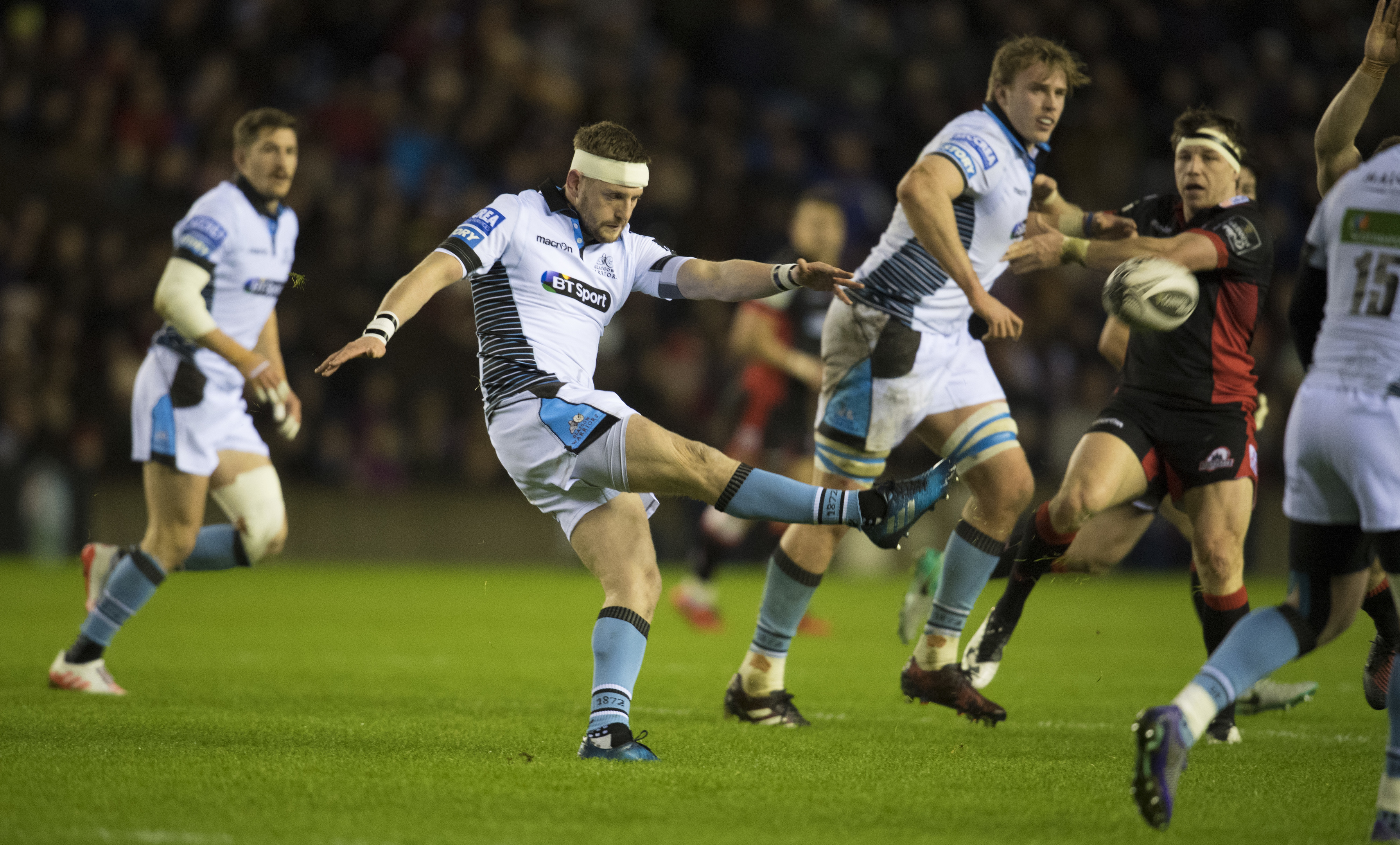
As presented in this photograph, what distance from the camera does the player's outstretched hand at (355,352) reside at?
440cm

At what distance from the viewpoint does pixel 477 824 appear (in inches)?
151

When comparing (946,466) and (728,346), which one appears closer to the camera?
(946,466)

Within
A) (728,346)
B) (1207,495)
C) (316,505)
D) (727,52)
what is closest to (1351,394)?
(1207,495)

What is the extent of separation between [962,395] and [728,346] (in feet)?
31.8

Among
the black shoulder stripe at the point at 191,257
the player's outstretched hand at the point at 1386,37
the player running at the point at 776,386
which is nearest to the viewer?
the player's outstretched hand at the point at 1386,37

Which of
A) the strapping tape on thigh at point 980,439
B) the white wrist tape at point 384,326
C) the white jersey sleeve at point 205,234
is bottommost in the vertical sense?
the strapping tape on thigh at point 980,439

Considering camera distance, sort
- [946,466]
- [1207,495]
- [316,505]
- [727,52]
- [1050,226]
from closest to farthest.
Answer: [946,466], [1207,495], [1050,226], [316,505], [727,52]

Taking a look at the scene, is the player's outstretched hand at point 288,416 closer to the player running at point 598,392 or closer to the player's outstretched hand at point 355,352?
the player running at point 598,392

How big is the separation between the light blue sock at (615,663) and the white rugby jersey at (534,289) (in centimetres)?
82

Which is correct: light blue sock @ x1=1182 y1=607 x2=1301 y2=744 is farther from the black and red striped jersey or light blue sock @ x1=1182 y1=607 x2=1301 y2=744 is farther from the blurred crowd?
the blurred crowd

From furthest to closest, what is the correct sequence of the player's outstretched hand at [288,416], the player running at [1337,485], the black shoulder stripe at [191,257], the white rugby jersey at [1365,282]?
the black shoulder stripe at [191,257]
the player's outstretched hand at [288,416]
the white rugby jersey at [1365,282]
the player running at [1337,485]

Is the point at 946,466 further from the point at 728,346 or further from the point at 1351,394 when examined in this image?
the point at 728,346

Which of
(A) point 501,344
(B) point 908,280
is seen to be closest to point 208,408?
(A) point 501,344

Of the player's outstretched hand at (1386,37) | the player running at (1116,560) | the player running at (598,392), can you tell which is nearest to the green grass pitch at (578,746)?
the player running at (1116,560)
